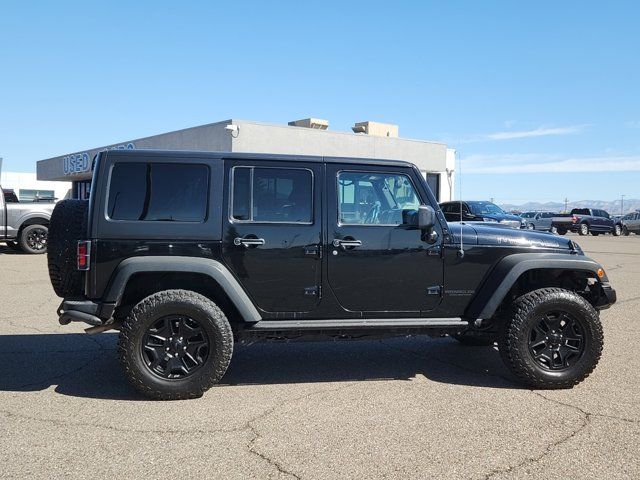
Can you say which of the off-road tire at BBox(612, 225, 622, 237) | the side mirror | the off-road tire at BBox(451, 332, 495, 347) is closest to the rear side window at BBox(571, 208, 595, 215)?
the off-road tire at BBox(612, 225, 622, 237)

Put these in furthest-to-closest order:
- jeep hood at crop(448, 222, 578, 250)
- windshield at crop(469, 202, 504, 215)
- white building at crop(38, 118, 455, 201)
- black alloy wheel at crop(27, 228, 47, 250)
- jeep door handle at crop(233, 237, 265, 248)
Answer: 1. white building at crop(38, 118, 455, 201)
2. windshield at crop(469, 202, 504, 215)
3. black alloy wheel at crop(27, 228, 47, 250)
4. jeep hood at crop(448, 222, 578, 250)
5. jeep door handle at crop(233, 237, 265, 248)

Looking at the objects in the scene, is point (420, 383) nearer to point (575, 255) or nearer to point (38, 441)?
point (575, 255)

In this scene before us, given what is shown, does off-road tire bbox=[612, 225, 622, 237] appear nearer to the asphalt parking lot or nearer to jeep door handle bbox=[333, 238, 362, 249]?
the asphalt parking lot

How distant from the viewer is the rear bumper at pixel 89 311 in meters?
4.43

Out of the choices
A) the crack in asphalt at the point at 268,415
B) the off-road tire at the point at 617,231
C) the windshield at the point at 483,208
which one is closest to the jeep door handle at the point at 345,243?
the crack in asphalt at the point at 268,415

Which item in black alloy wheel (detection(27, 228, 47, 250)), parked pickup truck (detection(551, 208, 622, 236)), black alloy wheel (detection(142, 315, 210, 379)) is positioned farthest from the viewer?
parked pickup truck (detection(551, 208, 622, 236))

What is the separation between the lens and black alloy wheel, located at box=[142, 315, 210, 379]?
4.51 m

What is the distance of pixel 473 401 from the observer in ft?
14.9

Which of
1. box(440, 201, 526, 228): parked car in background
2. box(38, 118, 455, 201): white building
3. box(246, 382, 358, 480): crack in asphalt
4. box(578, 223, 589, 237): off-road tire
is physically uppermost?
box(38, 118, 455, 201): white building

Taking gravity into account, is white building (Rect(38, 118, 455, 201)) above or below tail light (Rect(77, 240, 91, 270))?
above

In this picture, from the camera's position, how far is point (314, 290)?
4746mm

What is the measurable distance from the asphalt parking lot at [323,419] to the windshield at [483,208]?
48.1ft

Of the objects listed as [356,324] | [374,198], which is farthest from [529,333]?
[374,198]

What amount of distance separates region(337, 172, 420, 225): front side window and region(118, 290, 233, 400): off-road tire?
135 centimetres
